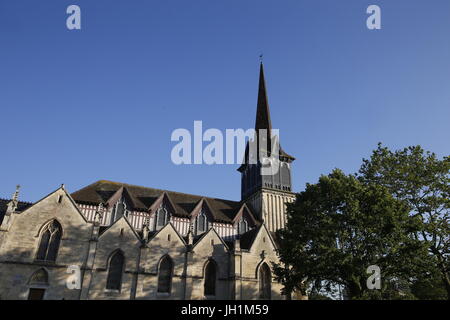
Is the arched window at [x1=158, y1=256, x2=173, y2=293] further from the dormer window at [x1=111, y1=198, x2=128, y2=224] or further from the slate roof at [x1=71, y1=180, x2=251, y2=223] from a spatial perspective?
the dormer window at [x1=111, y1=198, x2=128, y2=224]

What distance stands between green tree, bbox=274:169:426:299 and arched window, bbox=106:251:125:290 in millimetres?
13959

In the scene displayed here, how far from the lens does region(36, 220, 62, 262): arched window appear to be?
26672 mm

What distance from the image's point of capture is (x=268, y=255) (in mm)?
33344

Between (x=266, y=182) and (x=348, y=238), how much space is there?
21.4 m

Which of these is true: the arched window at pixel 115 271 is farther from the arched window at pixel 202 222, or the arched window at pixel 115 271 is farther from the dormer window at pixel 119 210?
the arched window at pixel 202 222

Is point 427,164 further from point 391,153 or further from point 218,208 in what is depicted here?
point 218,208

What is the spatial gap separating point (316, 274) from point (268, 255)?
460 inches

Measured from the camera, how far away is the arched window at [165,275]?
97.1 feet

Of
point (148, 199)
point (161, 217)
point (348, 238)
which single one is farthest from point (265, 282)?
point (148, 199)

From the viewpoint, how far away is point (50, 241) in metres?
27.2

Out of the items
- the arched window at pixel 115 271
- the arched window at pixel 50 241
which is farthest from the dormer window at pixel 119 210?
the arched window at pixel 50 241

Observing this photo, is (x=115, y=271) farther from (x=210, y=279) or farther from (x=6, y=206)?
(x=6, y=206)

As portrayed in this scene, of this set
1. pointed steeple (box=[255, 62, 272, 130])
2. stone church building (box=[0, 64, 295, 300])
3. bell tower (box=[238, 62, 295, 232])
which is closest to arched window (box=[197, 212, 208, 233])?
stone church building (box=[0, 64, 295, 300])
